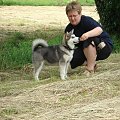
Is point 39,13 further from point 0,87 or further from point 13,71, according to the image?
point 0,87

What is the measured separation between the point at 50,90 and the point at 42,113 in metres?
1.09

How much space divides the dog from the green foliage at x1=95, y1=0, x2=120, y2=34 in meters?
5.75

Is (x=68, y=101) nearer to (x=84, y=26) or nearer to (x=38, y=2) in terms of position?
(x=84, y=26)

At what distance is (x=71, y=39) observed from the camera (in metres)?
8.36

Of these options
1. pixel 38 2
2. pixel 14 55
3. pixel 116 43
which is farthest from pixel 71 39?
pixel 38 2

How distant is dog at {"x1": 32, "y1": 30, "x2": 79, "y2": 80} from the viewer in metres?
8.39

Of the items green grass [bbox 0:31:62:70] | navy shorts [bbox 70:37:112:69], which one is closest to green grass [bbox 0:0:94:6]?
green grass [bbox 0:31:62:70]

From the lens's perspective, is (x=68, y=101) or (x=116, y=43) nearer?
(x=68, y=101)

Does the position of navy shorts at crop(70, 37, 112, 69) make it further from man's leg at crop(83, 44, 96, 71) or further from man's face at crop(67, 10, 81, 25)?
man's face at crop(67, 10, 81, 25)

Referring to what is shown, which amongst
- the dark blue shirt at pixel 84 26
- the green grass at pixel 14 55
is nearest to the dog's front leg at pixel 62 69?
the dark blue shirt at pixel 84 26

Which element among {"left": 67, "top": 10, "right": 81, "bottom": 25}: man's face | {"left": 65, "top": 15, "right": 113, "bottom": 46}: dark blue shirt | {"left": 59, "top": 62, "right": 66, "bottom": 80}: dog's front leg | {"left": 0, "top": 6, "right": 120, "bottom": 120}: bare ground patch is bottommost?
{"left": 59, "top": 62, "right": 66, "bottom": 80}: dog's front leg

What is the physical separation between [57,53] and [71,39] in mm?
468

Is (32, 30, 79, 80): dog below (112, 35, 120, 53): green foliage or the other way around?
the other way around

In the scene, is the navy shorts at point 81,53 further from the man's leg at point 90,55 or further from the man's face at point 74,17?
the man's face at point 74,17
